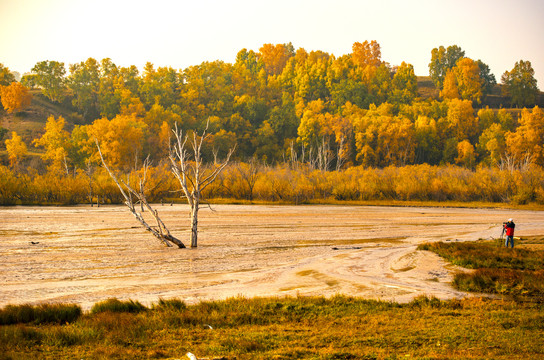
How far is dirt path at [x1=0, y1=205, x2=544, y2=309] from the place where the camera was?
60.6 ft

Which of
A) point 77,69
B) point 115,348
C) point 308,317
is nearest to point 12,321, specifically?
point 115,348

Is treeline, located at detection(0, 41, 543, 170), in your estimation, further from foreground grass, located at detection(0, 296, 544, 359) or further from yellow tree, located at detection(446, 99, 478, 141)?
foreground grass, located at detection(0, 296, 544, 359)

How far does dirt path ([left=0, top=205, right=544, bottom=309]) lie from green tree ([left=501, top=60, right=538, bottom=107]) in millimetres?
122821

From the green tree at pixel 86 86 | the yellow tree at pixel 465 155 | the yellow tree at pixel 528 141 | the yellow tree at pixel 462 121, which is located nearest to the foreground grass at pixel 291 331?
the yellow tree at pixel 465 155

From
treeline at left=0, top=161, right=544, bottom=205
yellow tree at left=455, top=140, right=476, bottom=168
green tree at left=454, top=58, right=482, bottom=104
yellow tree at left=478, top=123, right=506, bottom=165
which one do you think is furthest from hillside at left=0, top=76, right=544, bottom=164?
yellow tree at left=455, top=140, right=476, bottom=168

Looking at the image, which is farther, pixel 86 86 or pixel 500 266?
pixel 86 86

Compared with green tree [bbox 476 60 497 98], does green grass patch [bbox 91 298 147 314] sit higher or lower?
lower

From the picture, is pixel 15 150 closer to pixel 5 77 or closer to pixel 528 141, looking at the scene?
pixel 5 77

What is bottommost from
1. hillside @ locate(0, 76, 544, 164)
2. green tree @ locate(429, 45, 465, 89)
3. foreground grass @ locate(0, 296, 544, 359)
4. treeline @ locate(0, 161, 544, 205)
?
foreground grass @ locate(0, 296, 544, 359)

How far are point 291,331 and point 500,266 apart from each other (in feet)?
41.5

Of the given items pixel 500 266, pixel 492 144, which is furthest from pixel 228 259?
pixel 492 144

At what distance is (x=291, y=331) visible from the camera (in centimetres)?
1308

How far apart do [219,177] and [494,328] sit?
59.7 m

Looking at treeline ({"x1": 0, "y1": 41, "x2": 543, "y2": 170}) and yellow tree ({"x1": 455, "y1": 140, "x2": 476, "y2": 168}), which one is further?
yellow tree ({"x1": 455, "y1": 140, "x2": 476, "y2": 168})
